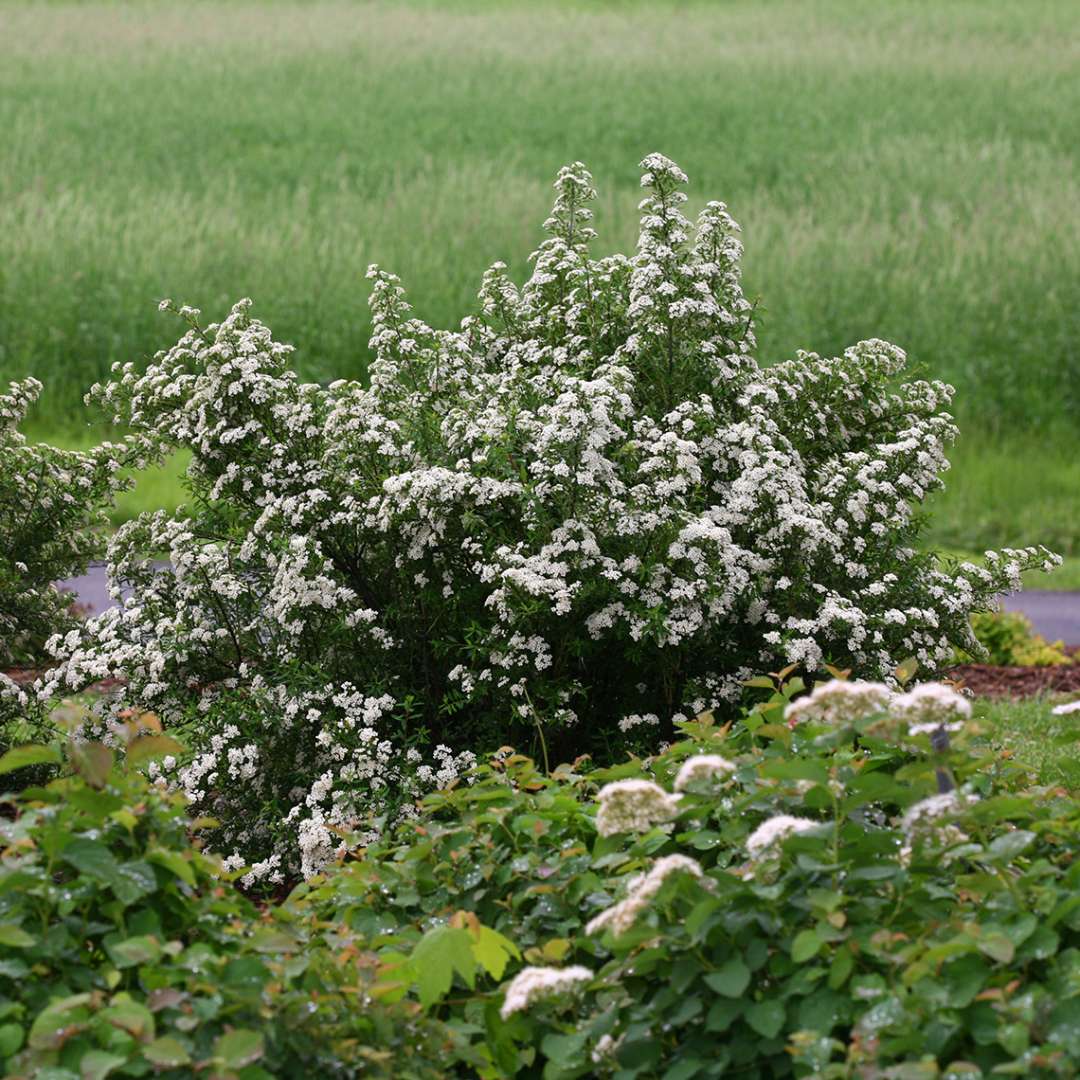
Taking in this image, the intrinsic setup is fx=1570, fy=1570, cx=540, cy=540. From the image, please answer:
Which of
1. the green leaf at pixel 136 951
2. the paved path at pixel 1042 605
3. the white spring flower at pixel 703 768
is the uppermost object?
the white spring flower at pixel 703 768

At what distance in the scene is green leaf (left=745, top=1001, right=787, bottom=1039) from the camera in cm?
280

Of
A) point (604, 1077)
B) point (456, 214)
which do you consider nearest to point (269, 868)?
point (604, 1077)

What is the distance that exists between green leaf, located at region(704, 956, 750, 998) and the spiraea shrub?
1902 millimetres

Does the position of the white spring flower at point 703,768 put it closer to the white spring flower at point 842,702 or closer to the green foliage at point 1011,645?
the white spring flower at point 842,702

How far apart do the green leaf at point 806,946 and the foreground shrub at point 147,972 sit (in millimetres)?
709

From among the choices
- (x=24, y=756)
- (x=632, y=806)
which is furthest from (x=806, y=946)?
(x=24, y=756)

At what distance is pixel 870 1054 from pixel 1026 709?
5618mm

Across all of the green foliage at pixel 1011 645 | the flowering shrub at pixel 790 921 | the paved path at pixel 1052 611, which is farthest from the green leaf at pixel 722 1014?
the paved path at pixel 1052 611

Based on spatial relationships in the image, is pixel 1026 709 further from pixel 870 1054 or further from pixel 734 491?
pixel 870 1054

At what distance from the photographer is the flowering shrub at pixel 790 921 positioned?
273 centimetres

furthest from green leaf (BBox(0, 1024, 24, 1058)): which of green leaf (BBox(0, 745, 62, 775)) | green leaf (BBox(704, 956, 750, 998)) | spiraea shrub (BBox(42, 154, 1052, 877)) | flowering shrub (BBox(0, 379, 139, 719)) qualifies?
flowering shrub (BBox(0, 379, 139, 719))

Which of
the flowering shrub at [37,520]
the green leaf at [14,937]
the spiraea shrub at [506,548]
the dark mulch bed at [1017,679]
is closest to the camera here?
the green leaf at [14,937]

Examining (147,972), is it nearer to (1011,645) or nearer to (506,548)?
(506,548)

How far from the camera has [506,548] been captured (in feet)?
16.1
